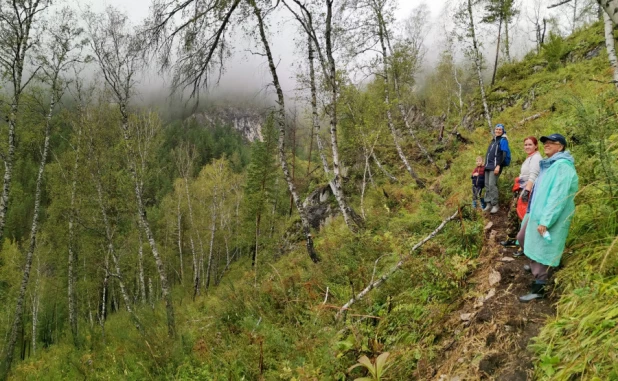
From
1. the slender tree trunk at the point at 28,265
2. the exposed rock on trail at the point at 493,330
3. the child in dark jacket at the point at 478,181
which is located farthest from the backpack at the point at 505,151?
the slender tree trunk at the point at 28,265

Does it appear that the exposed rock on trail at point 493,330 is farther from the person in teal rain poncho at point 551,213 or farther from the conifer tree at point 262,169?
the conifer tree at point 262,169

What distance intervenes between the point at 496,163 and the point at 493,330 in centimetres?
446

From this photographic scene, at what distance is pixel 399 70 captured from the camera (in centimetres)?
1719

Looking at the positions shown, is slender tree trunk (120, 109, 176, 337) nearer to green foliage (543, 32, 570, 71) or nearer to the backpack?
the backpack

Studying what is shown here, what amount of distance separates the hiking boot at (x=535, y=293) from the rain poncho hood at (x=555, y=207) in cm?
26

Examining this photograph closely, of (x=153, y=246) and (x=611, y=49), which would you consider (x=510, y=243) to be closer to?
(x=611, y=49)

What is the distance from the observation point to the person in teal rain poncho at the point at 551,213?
10.1 ft

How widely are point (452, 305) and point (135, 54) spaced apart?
565cm

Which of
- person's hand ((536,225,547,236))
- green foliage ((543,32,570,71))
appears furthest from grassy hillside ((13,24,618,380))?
green foliage ((543,32,570,71))

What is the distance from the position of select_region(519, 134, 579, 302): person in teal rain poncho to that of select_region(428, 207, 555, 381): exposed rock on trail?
0.25 m

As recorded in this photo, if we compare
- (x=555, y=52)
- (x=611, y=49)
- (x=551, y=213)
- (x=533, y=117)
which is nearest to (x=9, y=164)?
(x=551, y=213)

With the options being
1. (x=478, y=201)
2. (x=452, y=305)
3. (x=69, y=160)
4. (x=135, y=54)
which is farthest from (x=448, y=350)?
(x=69, y=160)

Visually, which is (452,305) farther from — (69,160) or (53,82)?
(69,160)

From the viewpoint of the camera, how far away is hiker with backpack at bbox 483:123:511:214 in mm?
6277
